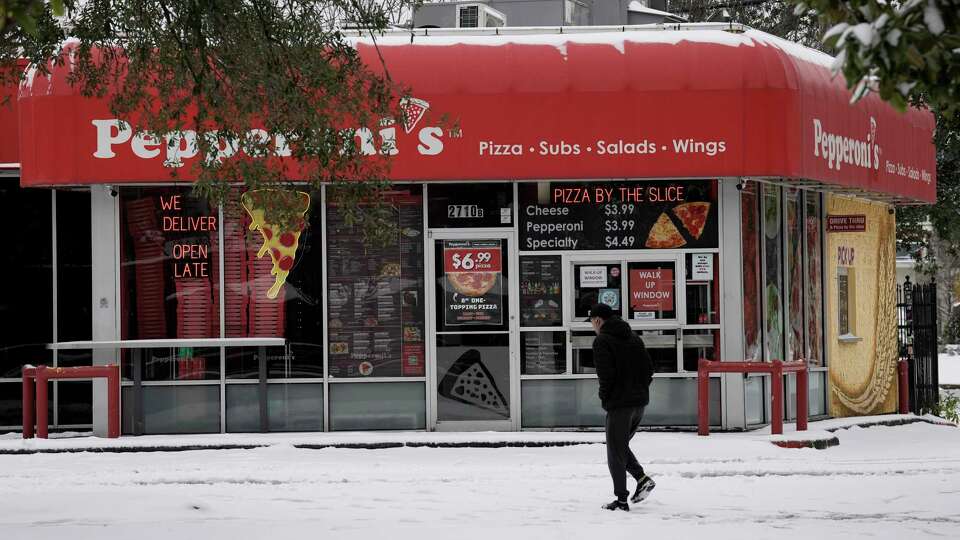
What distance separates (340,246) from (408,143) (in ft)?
5.26

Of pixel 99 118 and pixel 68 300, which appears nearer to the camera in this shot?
pixel 99 118

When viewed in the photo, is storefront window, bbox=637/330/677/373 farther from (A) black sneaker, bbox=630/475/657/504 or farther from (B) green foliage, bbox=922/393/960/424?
(B) green foliage, bbox=922/393/960/424

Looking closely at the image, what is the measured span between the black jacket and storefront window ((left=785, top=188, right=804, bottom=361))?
25.3 ft

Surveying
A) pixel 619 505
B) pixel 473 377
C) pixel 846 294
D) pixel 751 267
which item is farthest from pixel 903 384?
pixel 619 505

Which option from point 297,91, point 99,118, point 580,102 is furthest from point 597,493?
point 99,118

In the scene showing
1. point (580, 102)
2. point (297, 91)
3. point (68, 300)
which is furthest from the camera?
point (68, 300)

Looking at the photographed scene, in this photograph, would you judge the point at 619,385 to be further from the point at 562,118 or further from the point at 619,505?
the point at 562,118

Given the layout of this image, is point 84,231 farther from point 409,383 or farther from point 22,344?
point 409,383

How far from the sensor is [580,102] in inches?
655

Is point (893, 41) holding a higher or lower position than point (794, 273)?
higher

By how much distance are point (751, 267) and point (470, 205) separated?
3.48m

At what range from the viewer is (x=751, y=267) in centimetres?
1791

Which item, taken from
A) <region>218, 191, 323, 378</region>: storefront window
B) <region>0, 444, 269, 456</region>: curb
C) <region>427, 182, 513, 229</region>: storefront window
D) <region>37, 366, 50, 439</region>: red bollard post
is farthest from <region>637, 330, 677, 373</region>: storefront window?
<region>37, 366, 50, 439</region>: red bollard post

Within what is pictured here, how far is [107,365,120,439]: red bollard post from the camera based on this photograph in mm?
16781
